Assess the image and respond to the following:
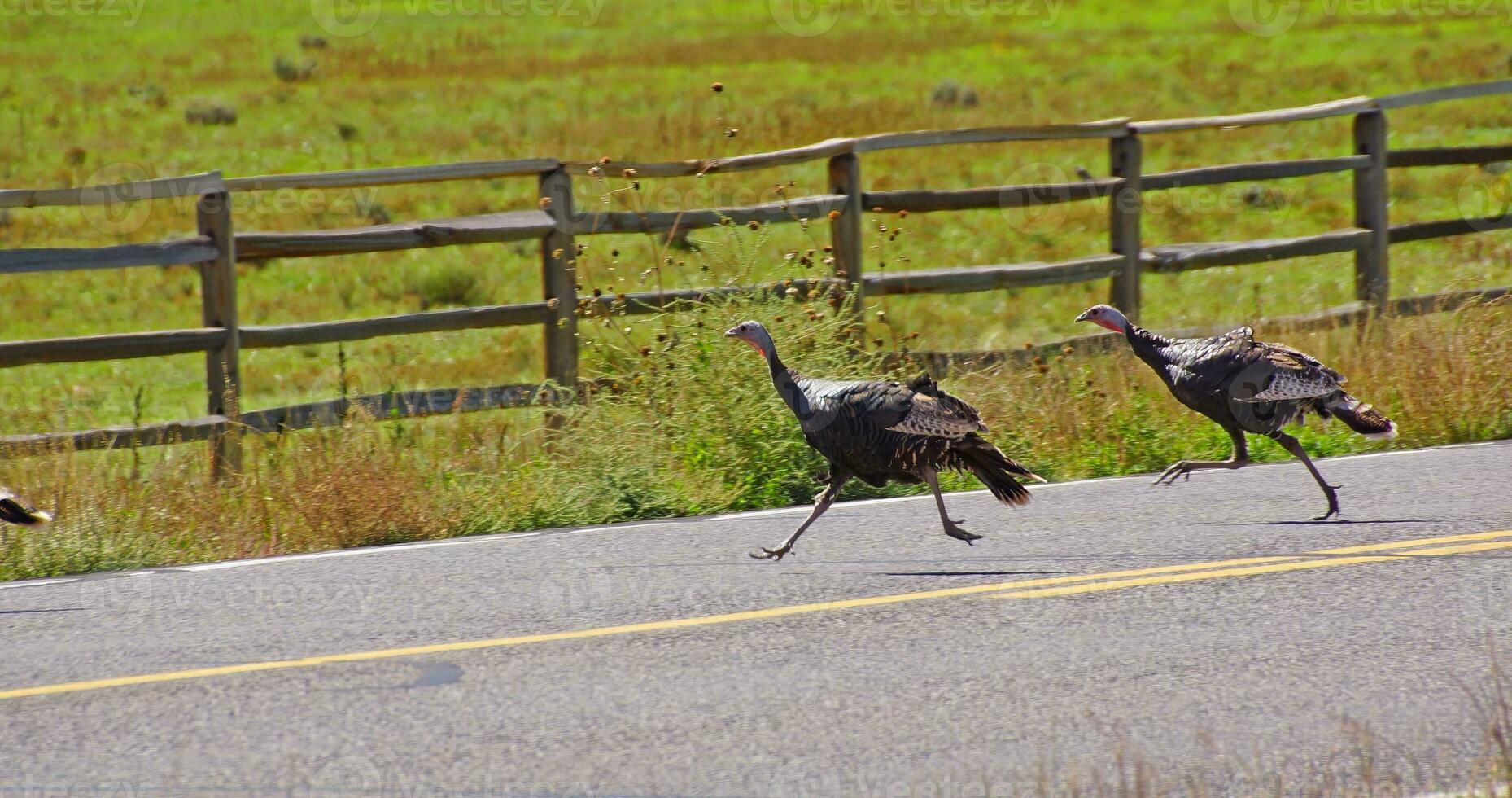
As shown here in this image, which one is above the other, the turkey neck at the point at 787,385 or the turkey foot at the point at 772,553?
the turkey neck at the point at 787,385

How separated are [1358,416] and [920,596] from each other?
7.79ft

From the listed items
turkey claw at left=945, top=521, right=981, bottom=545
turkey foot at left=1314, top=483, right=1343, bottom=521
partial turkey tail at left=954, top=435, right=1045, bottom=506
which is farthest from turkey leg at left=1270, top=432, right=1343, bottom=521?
turkey claw at left=945, top=521, right=981, bottom=545

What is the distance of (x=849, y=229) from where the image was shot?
35.7ft

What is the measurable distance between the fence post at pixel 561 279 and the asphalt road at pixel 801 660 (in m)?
2.55

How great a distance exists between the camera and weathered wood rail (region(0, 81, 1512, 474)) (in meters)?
8.96

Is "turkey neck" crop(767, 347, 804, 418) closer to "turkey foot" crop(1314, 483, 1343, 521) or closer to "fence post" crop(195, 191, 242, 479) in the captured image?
"turkey foot" crop(1314, 483, 1343, 521)

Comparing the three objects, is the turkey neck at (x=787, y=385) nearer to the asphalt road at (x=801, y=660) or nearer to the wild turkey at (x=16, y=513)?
the asphalt road at (x=801, y=660)

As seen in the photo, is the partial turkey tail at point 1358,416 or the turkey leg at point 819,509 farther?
the partial turkey tail at point 1358,416

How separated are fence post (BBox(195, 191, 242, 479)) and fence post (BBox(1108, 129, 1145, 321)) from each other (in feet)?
19.8

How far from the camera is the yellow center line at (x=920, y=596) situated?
5.45 meters

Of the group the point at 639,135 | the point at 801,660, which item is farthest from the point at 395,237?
the point at 639,135

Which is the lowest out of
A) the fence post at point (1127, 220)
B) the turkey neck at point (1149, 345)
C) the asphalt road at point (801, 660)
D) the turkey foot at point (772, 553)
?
the asphalt road at point (801, 660)

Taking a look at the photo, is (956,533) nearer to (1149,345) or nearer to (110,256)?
(1149,345)

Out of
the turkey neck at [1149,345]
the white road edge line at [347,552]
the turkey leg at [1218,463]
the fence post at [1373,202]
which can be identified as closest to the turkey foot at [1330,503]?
the turkey leg at [1218,463]
